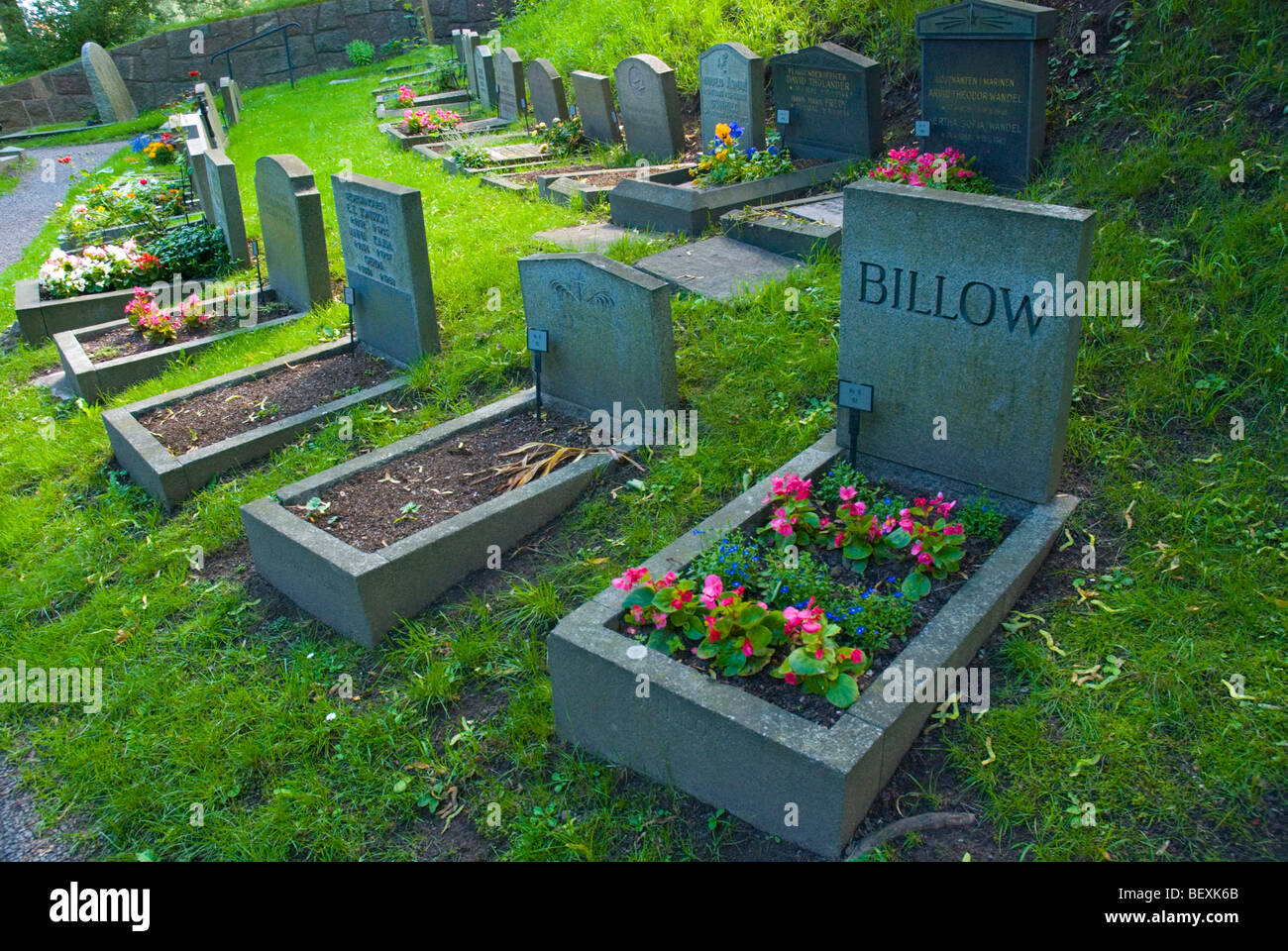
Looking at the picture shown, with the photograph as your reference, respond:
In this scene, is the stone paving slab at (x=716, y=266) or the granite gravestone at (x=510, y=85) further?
the granite gravestone at (x=510, y=85)

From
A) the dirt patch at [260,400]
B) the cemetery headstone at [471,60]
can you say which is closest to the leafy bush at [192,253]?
the dirt patch at [260,400]

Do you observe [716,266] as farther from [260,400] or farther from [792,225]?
[260,400]

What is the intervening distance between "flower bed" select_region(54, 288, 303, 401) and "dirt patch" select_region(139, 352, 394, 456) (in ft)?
3.53

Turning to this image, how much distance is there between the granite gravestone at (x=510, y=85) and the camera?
13789 millimetres

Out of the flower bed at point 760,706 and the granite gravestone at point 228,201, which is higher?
the granite gravestone at point 228,201

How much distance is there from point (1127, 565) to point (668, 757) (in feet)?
6.36

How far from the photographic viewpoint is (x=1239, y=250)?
16.4ft

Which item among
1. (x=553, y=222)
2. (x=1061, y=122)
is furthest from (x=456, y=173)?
(x=1061, y=122)

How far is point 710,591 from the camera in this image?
3.37m

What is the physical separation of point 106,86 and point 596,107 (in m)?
14.0

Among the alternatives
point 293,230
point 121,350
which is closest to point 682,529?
point 293,230

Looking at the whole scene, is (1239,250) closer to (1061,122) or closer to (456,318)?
(1061,122)

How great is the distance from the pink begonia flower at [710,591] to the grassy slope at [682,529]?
640 millimetres

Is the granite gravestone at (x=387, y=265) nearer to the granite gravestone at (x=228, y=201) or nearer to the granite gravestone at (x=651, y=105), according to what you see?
the granite gravestone at (x=228, y=201)
